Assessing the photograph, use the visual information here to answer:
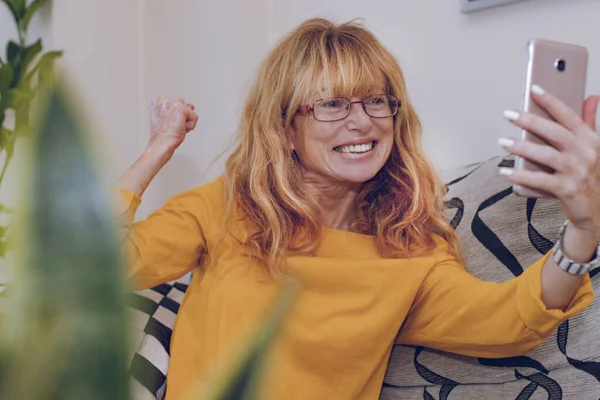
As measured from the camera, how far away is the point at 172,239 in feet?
3.77

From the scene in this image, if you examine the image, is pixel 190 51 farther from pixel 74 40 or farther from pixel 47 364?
pixel 47 364

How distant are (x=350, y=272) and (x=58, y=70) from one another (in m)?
1.01

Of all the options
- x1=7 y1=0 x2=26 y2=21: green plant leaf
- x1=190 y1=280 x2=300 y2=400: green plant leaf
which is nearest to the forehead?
x1=7 y1=0 x2=26 y2=21: green plant leaf

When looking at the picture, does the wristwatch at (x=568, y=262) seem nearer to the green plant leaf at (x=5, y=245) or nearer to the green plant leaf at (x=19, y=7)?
the green plant leaf at (x=5, y=245)

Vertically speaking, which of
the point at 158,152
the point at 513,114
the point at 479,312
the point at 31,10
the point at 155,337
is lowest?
the point at 155,337

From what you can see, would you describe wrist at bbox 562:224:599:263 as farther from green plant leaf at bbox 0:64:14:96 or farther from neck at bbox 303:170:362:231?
green plant leaf at bbox 0:64:14:96

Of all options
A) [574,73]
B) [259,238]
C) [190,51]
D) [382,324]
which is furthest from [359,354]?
[190,51]

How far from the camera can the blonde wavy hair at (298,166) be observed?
1143mm

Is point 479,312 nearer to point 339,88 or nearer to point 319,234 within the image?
point 319,234

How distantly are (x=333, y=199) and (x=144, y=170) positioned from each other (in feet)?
1.10

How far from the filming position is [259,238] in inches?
45.3

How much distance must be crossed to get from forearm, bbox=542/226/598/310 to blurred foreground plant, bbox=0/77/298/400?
0.75m

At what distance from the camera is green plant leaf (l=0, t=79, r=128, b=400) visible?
0.12 m

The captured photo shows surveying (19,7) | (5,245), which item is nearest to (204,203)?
(19,7)
